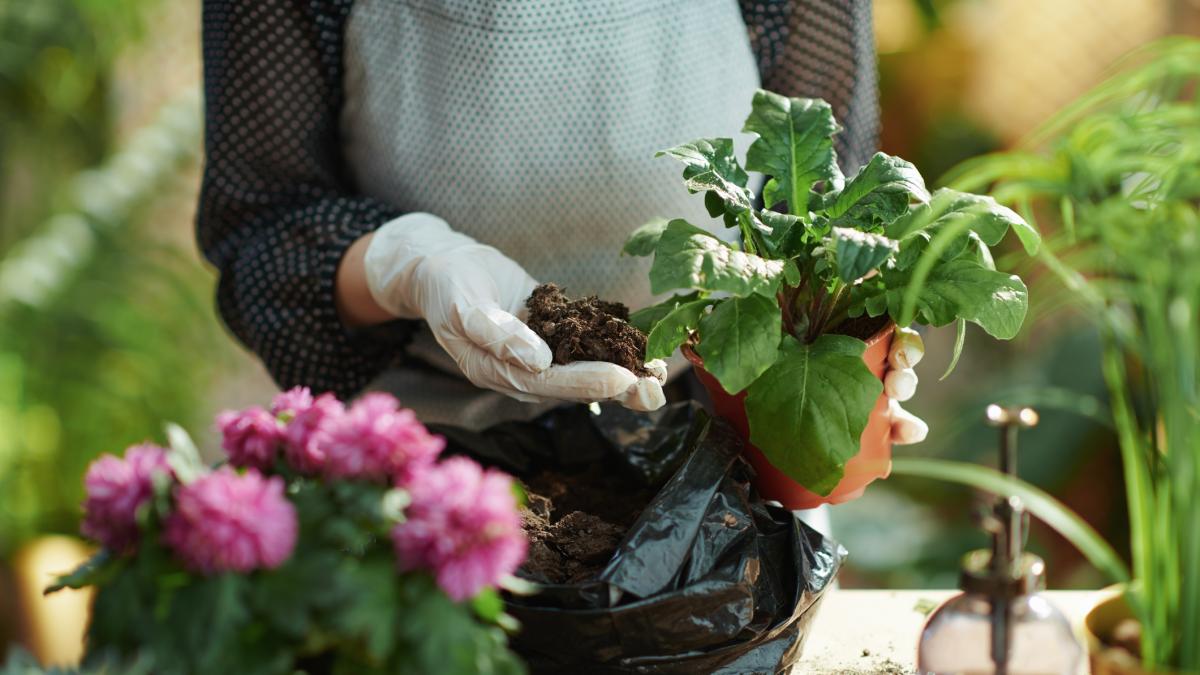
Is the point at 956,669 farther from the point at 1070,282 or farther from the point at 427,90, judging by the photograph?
the point at 427,90

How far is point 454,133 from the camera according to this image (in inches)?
42.4

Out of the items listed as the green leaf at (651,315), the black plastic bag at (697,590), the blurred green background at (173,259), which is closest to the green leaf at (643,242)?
the green leaf at (651,315)

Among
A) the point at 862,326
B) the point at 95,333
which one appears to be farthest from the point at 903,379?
the point at 95,333

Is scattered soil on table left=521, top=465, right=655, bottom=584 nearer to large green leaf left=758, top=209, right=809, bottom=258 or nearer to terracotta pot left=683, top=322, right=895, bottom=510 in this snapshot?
terracotta pot left=683, top=322, right=895, bottom=510

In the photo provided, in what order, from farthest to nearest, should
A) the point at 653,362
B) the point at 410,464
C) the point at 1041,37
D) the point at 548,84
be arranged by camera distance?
the point at 1041,37 → the point at 548,84 → the point at 653,362 → the point at 410,464

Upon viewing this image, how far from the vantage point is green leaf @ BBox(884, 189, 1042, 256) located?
725 mm

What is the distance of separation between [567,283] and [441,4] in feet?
1.08

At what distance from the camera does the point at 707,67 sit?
3.56 feet

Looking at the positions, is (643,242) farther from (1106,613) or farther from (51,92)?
(51,92)

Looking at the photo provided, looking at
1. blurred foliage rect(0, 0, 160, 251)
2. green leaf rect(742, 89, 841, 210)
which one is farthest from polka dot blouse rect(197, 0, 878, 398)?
blurred foliage rect(0, 0, 160, 251)

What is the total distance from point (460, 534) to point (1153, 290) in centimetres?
40

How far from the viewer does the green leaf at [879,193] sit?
769mm

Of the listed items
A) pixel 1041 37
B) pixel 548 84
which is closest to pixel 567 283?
pixel 548 84

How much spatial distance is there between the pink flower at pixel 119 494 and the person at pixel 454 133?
0.50 metres
